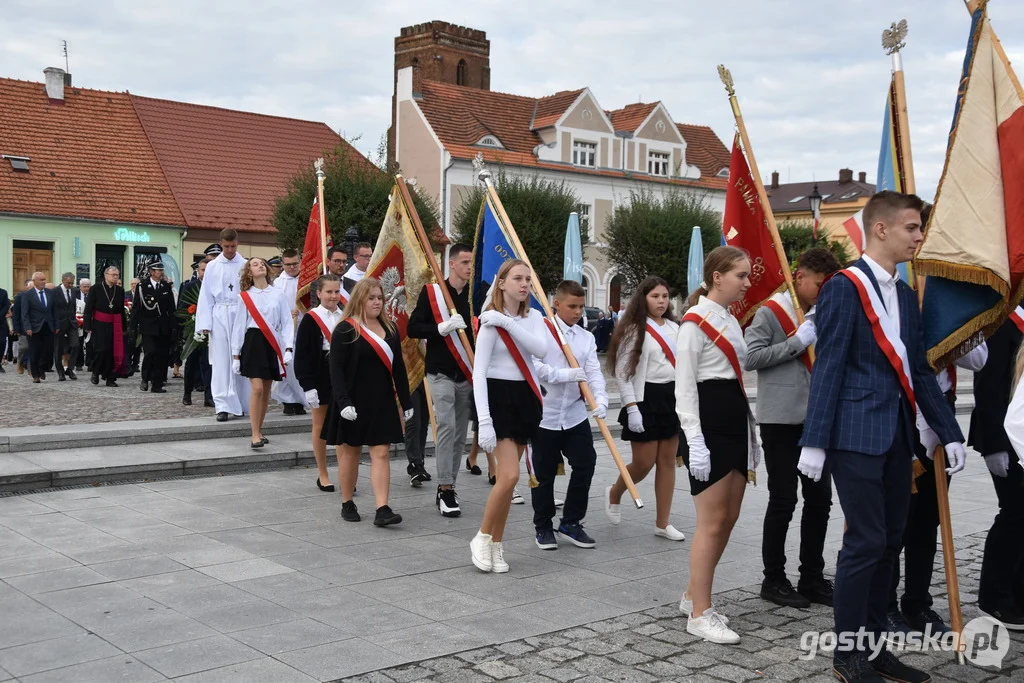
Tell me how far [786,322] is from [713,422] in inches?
35.3

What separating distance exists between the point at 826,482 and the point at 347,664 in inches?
112

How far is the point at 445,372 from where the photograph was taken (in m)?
8.30

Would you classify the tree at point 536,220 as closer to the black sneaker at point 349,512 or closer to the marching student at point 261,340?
the marching student at point 261,340

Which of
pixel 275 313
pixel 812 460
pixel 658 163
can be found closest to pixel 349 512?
pixel 275 313

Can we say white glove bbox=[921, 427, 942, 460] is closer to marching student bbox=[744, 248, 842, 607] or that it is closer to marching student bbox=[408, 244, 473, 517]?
marching student bbox=[744, 248, 842, 607]

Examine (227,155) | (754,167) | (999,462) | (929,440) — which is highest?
(227,155)

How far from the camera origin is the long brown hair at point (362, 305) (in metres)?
7.86

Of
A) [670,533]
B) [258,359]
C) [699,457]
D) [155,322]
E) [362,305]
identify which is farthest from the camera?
[155,322]

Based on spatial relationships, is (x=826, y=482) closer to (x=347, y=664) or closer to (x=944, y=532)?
(x=944, y=532)

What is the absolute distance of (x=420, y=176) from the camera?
1917 inches

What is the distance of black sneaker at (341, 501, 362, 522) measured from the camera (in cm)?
787

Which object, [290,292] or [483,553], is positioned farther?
[290,292]

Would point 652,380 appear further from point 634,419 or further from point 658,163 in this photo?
point 658,163

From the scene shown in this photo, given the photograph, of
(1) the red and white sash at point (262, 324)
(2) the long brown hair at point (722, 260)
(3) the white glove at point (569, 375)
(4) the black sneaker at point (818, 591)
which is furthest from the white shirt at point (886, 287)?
(1) the red and white sash at point (262, 324)
